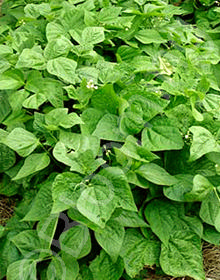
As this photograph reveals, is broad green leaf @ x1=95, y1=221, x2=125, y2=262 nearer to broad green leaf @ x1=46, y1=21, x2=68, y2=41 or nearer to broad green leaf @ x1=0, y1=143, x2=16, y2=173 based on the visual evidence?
broad green leaf @ x1=0, y1=143, x2=16, y2=173

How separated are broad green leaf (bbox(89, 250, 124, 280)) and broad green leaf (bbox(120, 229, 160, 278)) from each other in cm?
3

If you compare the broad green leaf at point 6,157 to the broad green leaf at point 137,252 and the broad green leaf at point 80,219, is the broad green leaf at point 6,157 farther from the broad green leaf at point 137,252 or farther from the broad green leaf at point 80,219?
the broad green leaf at point 137,252

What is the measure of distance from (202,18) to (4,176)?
1699 mm

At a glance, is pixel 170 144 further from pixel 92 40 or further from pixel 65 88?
pixel 92 40

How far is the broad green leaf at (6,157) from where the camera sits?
179cm

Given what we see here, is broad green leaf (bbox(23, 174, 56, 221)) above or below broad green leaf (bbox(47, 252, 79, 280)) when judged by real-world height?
above

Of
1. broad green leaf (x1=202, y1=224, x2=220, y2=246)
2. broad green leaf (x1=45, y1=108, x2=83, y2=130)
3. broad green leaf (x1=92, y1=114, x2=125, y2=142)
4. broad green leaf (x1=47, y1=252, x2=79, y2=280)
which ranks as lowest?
broad green leaf (x1=202, y1=224, x2=220, y2=246)

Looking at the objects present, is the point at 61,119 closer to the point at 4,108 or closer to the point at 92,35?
the point at 4,108

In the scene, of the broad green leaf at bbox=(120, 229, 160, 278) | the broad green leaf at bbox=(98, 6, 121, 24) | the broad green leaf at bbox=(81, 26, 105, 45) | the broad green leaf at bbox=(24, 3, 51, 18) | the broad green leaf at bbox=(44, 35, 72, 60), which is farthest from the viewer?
the broad green leaf at bbox=(24, 3, 51, 18)

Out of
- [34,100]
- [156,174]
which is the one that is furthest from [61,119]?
[156,174]

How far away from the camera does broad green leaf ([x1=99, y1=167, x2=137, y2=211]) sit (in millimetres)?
1399

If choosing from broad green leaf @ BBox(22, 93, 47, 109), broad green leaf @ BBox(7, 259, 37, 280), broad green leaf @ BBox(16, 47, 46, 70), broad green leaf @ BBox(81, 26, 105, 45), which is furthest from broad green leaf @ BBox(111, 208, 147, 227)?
broad green leaf @ BBox(81, 26, 105, 45)

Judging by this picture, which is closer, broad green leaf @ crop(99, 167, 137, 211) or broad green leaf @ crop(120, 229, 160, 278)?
broad green leaf @ crop(99, 167, 137, 211)

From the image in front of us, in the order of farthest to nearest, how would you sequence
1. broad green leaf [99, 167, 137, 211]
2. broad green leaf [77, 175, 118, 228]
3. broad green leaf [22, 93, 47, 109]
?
broad green leaf [22, 93, 47, 109] < broad green leaf [99, 167, 137, 211] < broad green leaf [77, 175, 118, 228]
